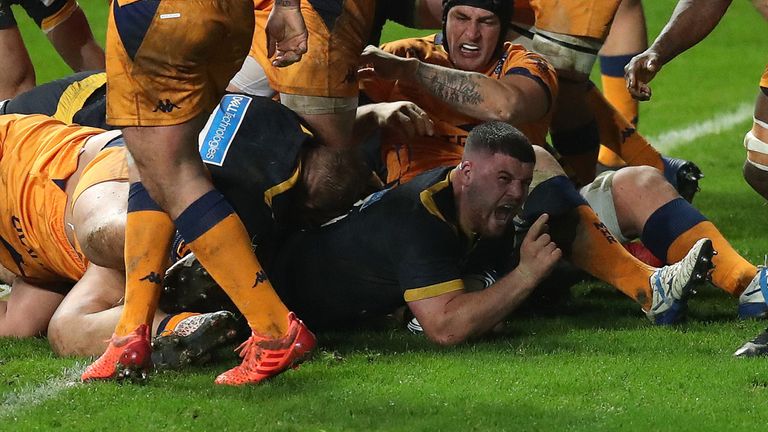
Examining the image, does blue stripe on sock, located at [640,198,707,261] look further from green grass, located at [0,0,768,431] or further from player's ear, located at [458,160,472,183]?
player's ear, located at [458,160,472,183]

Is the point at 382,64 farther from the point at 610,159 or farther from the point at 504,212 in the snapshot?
the point at 610,159

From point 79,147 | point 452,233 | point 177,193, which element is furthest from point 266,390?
point 79,147

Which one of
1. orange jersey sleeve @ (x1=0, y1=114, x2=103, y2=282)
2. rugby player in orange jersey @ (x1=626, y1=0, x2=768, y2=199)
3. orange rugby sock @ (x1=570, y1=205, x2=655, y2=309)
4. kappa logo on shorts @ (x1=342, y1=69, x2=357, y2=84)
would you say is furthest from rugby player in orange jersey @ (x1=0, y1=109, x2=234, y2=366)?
rugby player in orange jersey @ (x1=626, y1=0, x2=768, y2=199)

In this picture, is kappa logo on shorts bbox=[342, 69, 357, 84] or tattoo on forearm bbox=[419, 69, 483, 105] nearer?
kappa logo on shorts bbox=[342, 69, 357, 84]

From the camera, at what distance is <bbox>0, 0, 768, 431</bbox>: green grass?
3855mm

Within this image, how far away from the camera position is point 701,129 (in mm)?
10547

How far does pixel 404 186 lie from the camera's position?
5.01 metres

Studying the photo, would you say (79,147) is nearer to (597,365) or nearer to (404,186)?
(404,186)

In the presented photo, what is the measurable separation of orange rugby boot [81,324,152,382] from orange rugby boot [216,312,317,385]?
28cm

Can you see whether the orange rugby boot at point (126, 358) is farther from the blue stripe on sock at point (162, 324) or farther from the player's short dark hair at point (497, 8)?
the player's short dark hair at point (497, 8)

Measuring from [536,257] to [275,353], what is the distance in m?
1.11

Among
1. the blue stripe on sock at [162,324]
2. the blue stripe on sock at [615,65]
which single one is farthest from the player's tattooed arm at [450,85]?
the blue stripe on sock at [615,65]

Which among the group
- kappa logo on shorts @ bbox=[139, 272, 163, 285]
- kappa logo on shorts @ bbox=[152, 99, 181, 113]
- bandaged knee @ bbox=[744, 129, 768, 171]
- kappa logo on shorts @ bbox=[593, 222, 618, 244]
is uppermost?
kappa logo on shorts @ bbox=[152, 99, 181, 113]

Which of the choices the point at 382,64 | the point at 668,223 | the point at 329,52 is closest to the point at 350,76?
the point at 329,52
